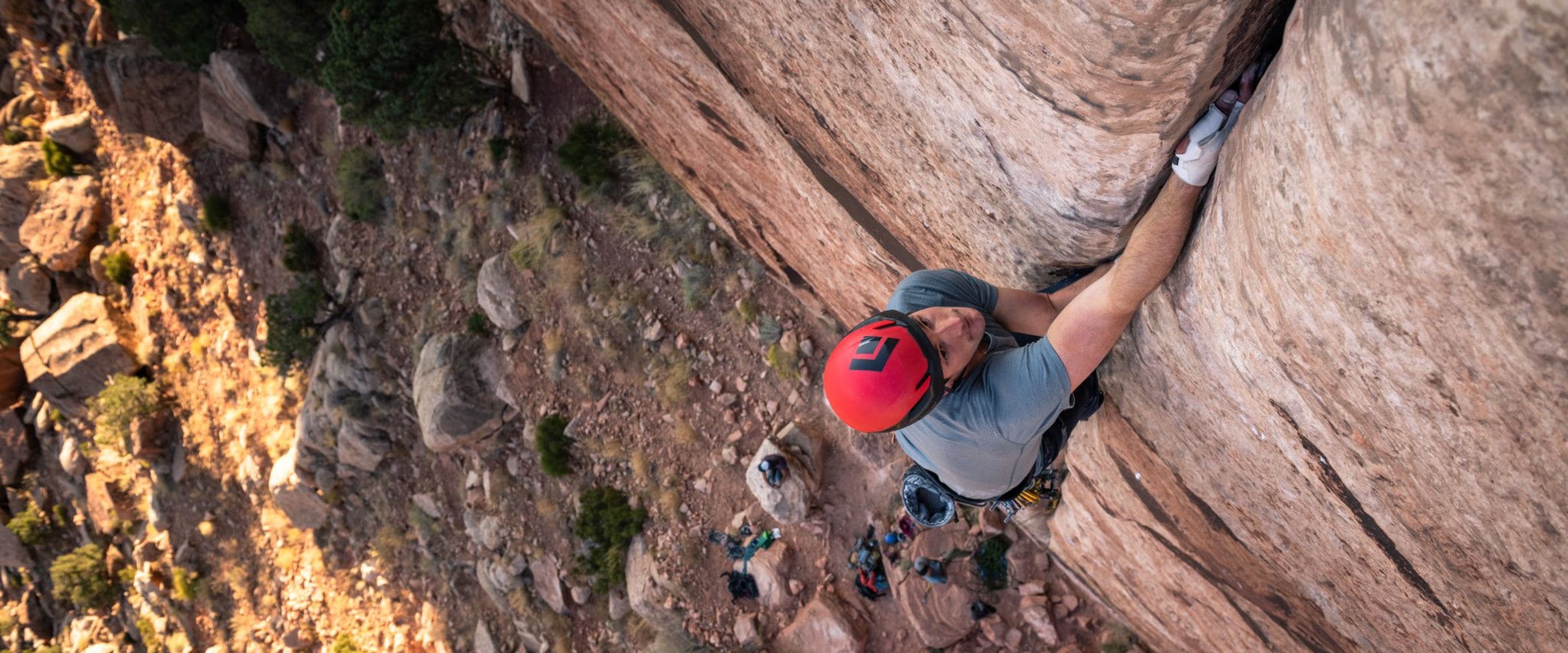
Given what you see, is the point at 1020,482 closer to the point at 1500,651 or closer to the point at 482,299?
the point at 1500,651

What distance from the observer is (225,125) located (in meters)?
12.4

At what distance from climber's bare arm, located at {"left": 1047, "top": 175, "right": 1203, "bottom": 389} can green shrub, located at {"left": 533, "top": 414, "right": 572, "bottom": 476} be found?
23.7 ft

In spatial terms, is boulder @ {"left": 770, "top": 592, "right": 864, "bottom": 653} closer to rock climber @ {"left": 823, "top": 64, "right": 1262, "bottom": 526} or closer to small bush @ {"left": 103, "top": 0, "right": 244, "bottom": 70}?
rock climber @ {"left": 823, "top": 64, "right": 1262, "bottom": 526}

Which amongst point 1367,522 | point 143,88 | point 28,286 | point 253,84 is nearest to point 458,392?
point 253,84

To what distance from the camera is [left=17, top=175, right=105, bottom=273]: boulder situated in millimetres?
14891

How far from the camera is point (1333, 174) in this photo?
82.0 inches

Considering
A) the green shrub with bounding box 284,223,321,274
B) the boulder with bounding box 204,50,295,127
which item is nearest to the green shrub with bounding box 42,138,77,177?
the boulder with bounding box 204,50,295,127

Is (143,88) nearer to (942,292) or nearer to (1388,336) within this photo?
(942,292)

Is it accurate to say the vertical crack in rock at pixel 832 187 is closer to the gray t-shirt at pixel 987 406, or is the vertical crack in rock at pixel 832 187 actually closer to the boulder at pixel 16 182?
the gray t-shirt at pixel 987 406

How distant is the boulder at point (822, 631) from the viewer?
7625 millimetres

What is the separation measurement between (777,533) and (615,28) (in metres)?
4.88

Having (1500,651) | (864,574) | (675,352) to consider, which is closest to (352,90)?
(675,352)

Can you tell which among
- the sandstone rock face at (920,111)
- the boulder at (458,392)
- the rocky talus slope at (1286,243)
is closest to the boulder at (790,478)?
the sandstone rock face at (920,111)

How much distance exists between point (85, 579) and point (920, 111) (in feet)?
58.4
